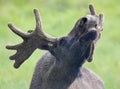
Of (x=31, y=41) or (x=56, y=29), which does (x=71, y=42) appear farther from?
(x=56, y=29)

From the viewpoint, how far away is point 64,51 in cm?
766

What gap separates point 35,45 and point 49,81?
349 millimetres

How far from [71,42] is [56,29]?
31.1 feet

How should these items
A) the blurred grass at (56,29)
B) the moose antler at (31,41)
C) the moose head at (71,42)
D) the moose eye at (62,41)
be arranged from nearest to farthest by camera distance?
the moose head at (71,42)
the moose eye at (62,41)
the moose antler at (31,41)
the blurred grass at (56,29)

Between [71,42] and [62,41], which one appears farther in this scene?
[62,41]

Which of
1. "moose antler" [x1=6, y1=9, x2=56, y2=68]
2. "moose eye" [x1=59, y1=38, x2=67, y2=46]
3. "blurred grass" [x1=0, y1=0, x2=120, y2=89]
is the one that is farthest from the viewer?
"blurred grass" [x1=0, y1=0, x2=120, y2=89]

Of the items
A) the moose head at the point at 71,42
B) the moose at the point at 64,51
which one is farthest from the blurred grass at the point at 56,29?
the moose head at the point at 71,42

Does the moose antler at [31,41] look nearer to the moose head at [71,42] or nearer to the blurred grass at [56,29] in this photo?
the moose head at [71,42]

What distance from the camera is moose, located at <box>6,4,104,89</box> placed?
7.42 m

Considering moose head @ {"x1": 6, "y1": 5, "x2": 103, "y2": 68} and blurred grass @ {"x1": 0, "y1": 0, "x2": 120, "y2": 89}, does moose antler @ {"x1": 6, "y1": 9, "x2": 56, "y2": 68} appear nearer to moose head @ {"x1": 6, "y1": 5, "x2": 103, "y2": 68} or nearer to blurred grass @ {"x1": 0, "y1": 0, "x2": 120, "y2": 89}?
moose head @ {"x1": 6, "y1": 5, "x2": 103, "y2": 68}

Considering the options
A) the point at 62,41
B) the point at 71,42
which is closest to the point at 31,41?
the point at 62,41

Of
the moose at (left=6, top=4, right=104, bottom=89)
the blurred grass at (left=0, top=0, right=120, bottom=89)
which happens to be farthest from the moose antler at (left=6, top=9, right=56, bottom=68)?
the blurred grass at (left=0, top=0, right=120, bottom=89)

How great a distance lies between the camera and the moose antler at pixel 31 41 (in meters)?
7.82

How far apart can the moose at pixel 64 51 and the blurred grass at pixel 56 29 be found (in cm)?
324
